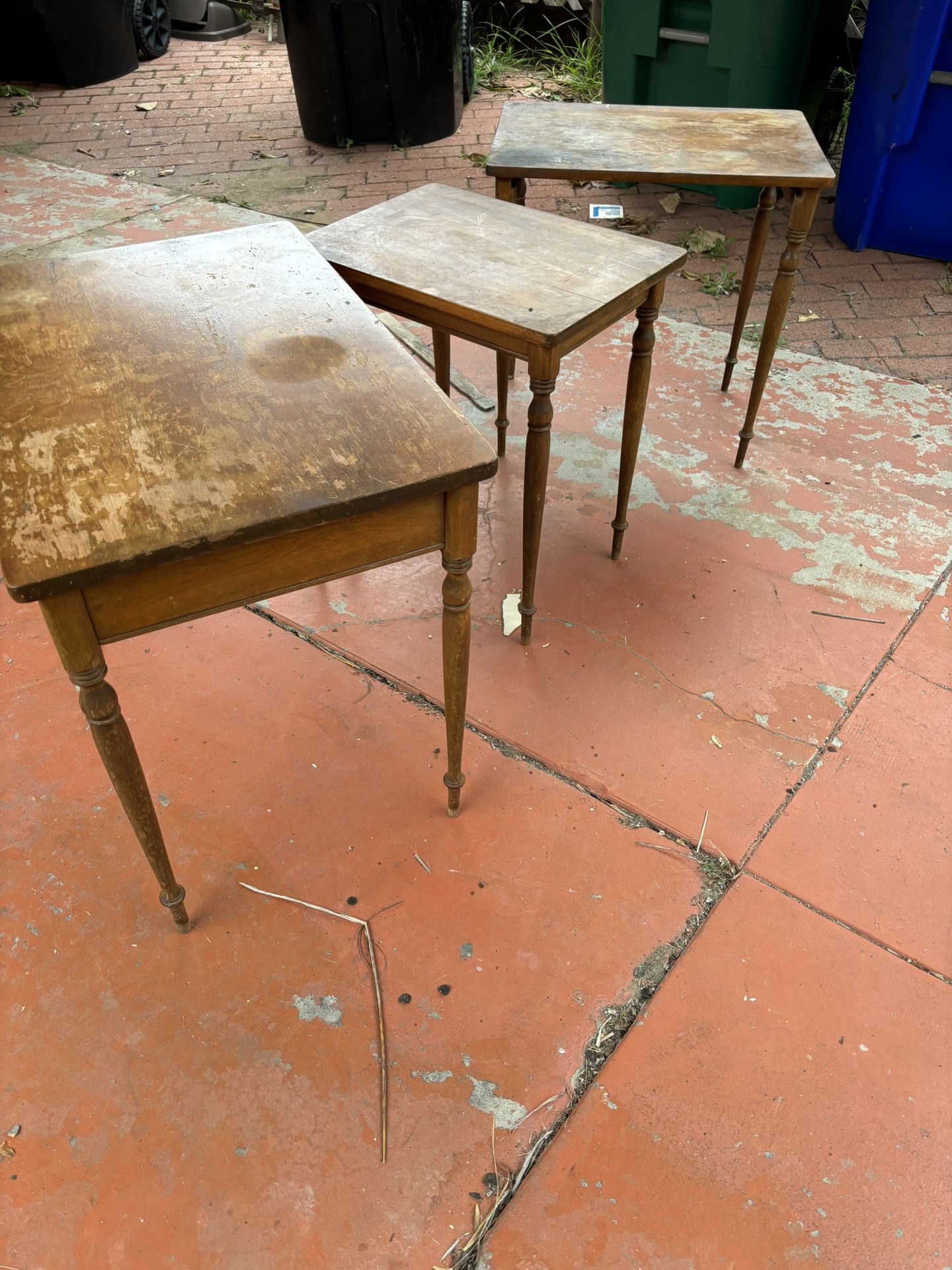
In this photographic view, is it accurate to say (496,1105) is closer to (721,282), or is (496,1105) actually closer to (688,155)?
(688,155)

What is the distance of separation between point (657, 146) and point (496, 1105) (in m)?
2.09

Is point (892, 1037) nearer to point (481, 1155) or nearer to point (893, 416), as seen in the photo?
point (481, 1155)

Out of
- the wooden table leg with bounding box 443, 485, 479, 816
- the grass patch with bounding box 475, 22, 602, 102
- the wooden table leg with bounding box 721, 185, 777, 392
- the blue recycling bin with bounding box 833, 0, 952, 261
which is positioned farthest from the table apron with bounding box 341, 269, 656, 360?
the grass patch with bounding box 475, 22, 602, 102

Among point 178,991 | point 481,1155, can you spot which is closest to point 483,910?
point 481,1155

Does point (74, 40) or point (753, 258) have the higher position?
point (753, 258)

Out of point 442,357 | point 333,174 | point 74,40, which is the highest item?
point 442,357

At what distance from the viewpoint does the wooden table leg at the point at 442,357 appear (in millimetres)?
2051

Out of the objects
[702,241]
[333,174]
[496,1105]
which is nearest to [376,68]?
[333,174]

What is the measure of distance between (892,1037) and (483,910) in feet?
2.12

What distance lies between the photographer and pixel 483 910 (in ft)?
4.81

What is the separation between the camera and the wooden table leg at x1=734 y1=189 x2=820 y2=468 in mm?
2012

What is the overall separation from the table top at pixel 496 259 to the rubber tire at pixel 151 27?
5.65 metres

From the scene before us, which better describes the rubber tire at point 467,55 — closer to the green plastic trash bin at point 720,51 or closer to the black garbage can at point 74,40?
the green plastic trash bin at point 720,51

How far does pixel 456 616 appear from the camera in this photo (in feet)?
4.44
